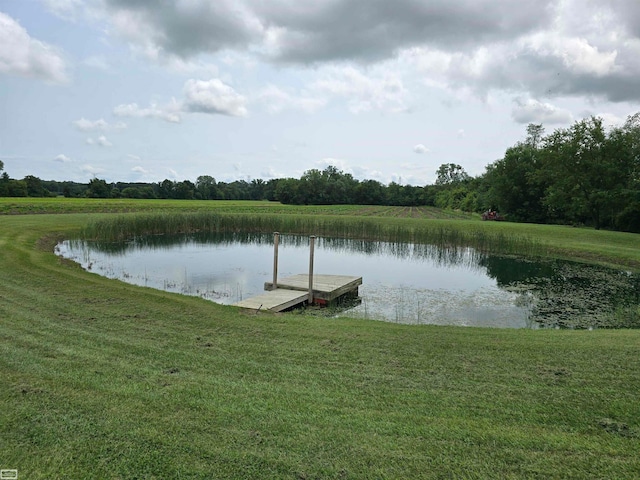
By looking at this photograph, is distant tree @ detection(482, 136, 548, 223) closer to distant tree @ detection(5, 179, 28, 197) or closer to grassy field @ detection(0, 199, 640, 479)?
grassy field @ detection(0, 199, 640, 479)

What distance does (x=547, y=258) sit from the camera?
17.2m

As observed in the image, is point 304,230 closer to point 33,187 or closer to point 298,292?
point 298,292

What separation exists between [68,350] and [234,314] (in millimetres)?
2450

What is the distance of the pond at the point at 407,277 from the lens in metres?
8.48

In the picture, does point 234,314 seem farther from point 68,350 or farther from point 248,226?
point 248,226

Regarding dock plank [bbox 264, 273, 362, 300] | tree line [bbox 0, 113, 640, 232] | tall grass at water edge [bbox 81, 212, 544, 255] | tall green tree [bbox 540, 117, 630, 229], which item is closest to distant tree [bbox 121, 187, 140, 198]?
tree line [bbox 0, 113, 640, 232]

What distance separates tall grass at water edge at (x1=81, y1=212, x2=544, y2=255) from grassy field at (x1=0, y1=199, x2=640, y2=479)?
14.0 metres

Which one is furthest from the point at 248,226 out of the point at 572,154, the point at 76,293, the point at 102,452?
the point at 102,452

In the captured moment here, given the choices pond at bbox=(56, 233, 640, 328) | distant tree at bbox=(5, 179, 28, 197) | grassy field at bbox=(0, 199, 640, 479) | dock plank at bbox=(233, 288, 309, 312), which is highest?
distant tree at bbox=(5, 179, 28, 197)

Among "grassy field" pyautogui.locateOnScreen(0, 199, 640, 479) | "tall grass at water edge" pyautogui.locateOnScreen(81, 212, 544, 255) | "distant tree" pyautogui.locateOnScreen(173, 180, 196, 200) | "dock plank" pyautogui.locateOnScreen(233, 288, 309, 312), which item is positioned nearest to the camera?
"grassy field" pyautogui.locateOnScreen(0, 199, 640, 479)

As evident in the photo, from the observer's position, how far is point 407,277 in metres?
12.4

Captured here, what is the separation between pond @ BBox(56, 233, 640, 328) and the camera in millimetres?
8477

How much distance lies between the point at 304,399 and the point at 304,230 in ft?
68.9

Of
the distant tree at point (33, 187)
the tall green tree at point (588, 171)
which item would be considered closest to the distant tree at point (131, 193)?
the distant tree at point (33, 187)
